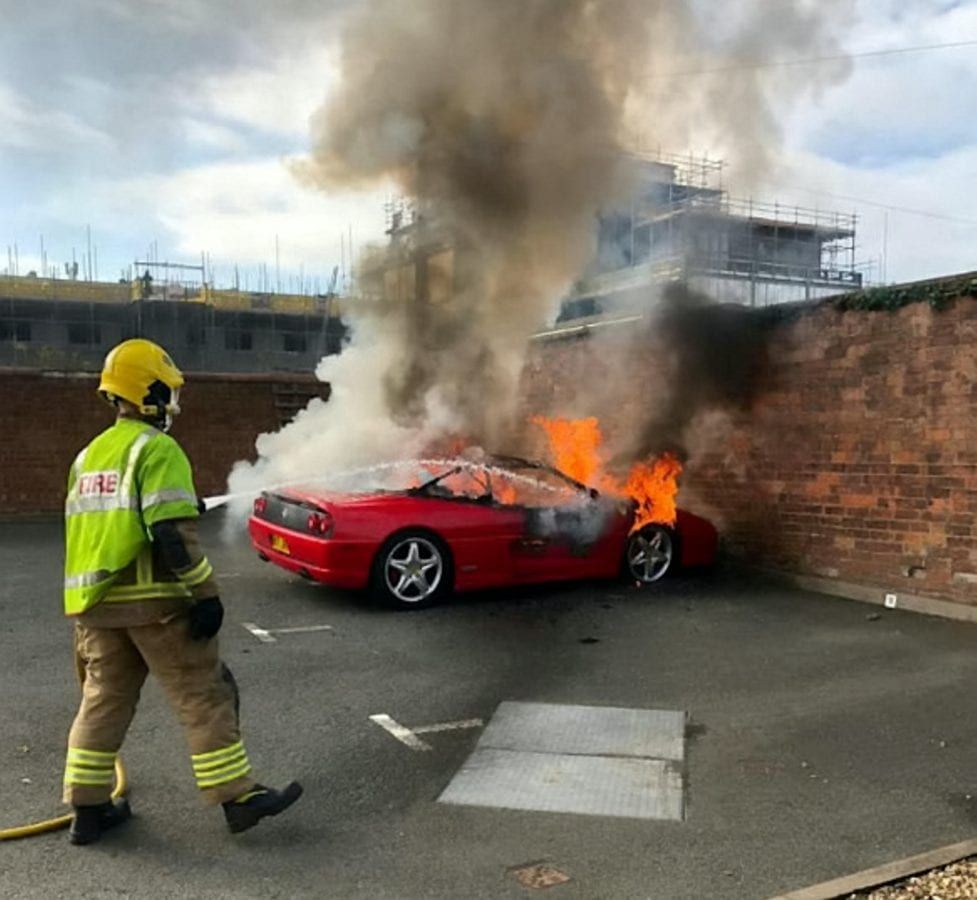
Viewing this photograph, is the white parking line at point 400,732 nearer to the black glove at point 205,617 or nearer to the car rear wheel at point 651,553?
the black glove at point 205,617

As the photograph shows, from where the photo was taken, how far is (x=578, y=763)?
4.45 meters

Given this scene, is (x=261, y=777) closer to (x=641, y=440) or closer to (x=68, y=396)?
(x=641, y=440)

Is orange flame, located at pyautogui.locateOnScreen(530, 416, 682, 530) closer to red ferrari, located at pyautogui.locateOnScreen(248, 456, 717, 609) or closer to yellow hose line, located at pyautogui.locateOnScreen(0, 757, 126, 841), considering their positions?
red ferrari, located at pyautogui.locateOnScreen(248, 456, 717, 609)

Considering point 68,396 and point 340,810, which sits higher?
point 68,396

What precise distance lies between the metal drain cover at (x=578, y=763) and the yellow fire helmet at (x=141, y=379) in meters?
1.96

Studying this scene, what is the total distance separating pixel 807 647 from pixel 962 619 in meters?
1.66

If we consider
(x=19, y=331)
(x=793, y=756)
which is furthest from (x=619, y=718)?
(x=19, y=331)

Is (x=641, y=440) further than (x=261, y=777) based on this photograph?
Yes

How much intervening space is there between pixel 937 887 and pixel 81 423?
1304 cm

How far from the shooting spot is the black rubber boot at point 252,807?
357cm

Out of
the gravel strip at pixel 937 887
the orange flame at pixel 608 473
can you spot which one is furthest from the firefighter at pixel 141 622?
the orange flame at pixel 608 473

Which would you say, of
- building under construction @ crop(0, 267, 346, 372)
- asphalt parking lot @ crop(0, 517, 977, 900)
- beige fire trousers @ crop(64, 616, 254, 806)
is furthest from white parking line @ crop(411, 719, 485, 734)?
building under construction @ crop(0, 267, 346, 372)

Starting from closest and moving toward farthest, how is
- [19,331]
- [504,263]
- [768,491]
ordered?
1. [768,491]
2. [504,263]
3. [19,331]

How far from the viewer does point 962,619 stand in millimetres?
7520
